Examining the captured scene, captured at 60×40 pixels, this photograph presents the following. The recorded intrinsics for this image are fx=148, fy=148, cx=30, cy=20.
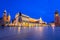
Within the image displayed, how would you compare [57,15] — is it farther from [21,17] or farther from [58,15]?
[21,17]

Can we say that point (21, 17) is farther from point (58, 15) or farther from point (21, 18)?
point (58, 15)

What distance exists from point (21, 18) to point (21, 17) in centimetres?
28

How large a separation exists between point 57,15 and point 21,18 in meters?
10.5

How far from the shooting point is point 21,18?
71.9 feet

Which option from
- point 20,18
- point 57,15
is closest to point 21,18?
point 20,18

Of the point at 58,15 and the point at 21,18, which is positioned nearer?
the point at 21,18

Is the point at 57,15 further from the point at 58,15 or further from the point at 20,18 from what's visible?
the point at 20,18

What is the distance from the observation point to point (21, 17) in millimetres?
22141

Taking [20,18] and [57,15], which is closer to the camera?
[20,18]

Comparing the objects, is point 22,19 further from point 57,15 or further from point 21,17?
point 57,15

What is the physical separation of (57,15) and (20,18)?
10554 mm

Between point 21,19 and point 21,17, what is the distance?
57 cm

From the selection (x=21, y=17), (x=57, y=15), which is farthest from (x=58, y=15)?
(x=21, y=17)

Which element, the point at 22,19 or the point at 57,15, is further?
the point at 57,15
